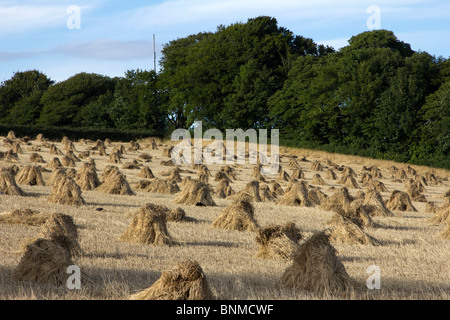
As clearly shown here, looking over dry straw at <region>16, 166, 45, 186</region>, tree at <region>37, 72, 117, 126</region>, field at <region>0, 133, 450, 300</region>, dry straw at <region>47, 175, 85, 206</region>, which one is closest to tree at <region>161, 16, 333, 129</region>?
tree at <region>37, 72, 117, 126</region>

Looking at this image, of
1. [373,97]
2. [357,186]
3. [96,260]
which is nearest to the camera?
[96,260]

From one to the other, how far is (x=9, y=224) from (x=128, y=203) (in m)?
6.18

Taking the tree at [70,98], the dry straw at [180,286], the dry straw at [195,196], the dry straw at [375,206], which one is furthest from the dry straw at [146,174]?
the tree at [70,98]

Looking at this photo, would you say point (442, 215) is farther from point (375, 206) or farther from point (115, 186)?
point (115, 186)

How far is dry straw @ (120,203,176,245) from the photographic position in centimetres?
1168

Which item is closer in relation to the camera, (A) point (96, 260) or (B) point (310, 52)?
(A) point (96, 260)

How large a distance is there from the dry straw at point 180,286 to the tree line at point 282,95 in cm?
4636

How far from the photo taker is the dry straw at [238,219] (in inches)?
570

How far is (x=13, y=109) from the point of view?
89.9 m

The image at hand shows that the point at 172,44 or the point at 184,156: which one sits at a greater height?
the point at 172,44

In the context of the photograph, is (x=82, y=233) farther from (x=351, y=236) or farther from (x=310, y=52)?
(x=310, y=52)

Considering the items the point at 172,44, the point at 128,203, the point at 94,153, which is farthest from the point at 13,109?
the point at 128,203

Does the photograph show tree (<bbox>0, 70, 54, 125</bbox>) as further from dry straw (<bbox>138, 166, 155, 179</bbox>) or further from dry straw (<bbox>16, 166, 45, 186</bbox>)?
dry straw (<bbox>16, 166, 45, 186</bbox>)

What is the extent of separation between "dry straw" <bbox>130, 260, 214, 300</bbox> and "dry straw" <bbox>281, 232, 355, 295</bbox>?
5.81ft
